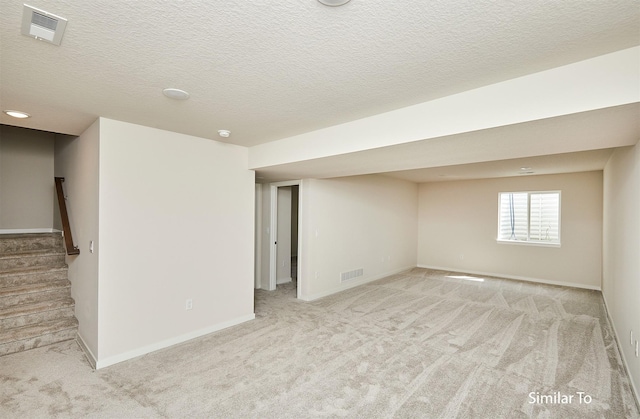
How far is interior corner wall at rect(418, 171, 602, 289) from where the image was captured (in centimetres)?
583

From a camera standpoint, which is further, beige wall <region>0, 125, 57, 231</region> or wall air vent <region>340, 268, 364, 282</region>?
wall air vent <region>340, 268, 364, 282</region>

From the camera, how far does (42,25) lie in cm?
145

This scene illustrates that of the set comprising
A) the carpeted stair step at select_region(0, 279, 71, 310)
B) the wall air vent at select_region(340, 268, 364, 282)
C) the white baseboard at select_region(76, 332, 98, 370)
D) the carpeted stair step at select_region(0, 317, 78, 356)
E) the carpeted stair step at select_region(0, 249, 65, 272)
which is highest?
the carpeted stair step at select_region(0, 249, 65, 272)

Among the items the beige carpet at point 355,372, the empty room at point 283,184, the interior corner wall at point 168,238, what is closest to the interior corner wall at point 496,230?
the empty room at point 283,184

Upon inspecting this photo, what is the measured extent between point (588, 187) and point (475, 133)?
5417mm

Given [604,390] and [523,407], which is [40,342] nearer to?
[523,407]

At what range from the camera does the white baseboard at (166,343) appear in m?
2.89

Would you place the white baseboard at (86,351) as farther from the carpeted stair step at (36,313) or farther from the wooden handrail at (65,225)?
the wooden handrail at (65,225)

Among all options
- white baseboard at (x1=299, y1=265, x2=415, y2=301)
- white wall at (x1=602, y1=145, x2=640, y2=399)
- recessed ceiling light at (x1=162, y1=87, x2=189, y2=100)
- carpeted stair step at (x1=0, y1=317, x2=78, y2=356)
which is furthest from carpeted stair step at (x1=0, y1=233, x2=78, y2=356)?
white wall at (x1=602, y1=145, x2=640, y2=399)

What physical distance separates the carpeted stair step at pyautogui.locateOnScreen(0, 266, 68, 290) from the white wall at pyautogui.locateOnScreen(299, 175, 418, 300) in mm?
3188

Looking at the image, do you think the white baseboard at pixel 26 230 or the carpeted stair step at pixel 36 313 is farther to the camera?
the white baseboard at pixel 26 230

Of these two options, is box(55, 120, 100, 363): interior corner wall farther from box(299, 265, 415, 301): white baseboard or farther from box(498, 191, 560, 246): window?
box(498, 191, 560, 246): window

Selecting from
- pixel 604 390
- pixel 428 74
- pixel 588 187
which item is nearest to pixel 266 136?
pixel 428 74

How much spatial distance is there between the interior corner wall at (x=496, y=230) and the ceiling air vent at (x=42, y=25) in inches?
295
